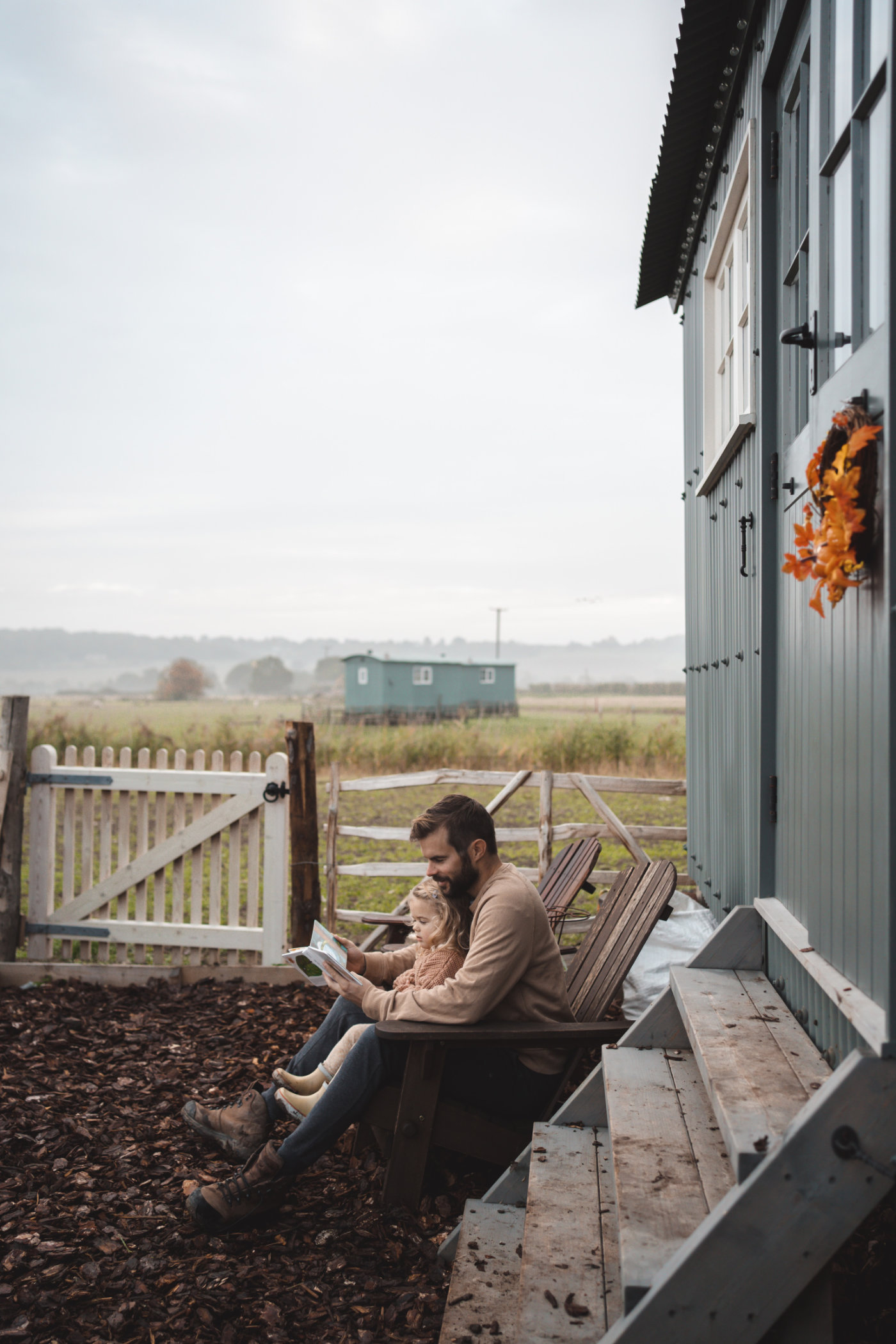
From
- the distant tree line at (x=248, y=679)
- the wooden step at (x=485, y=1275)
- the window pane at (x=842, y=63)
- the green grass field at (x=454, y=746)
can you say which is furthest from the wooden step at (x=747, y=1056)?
the distant tree line at (x=248, y=679)

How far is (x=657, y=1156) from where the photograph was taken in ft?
7.56

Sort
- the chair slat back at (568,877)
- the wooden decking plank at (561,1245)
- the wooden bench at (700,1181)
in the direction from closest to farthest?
the wooden bench at (700,1181), the wooden decking plank at (561,1245), the chair slat back at (568,877)

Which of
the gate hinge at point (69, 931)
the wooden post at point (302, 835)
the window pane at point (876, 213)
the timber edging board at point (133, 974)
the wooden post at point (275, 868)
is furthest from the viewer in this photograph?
the wooden post at point (302, 835)

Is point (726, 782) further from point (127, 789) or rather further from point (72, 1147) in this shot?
point (127, 789)

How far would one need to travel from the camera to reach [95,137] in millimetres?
22281

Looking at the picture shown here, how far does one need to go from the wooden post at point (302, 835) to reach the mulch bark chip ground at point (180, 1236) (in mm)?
1798

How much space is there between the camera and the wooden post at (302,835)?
6512 millimetres

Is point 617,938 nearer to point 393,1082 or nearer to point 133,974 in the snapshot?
point 393,1082

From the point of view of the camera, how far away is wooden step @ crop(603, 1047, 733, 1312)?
1.92 meters

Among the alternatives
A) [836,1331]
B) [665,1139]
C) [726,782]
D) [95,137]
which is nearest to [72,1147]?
[665,1139]

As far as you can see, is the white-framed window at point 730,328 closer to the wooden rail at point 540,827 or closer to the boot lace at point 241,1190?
the wooden rail at point 540,827

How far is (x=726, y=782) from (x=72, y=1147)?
3287 millimetres

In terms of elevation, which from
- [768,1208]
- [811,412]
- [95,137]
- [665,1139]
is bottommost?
[665,1139]

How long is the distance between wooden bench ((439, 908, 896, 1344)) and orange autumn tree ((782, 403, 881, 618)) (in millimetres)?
954
